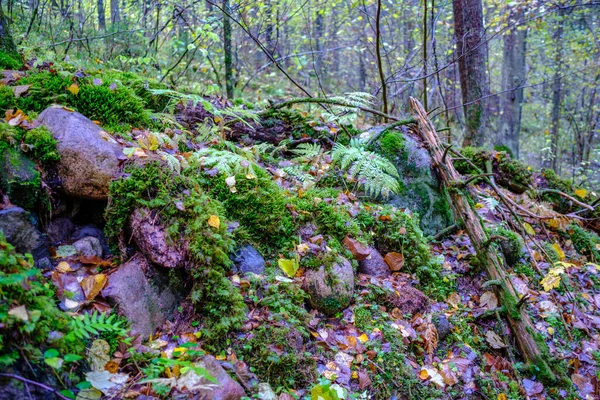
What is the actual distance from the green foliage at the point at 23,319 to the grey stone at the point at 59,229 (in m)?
0.80

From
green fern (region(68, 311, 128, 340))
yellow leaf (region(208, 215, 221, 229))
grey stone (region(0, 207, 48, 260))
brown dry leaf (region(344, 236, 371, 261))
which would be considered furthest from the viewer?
brown dry leaf (region(344, 236, 371, 261))

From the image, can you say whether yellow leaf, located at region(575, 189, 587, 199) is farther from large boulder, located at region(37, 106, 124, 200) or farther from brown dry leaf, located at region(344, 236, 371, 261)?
large boulder, located at region(37, 106, 124, 200)

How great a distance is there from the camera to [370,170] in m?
4.33

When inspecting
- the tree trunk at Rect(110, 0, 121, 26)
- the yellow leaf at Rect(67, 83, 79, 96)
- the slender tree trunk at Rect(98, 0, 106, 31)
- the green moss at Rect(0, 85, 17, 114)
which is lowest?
the green moss at Rect(0, 85, 17, 114)

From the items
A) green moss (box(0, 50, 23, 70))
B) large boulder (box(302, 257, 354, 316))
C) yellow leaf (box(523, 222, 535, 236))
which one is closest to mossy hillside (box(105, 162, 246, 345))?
large boulder (box(302, 257, 354, 316))

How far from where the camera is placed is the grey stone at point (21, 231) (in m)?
2.55

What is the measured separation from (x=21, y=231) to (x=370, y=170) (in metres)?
3.21

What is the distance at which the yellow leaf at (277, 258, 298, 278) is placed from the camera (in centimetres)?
330

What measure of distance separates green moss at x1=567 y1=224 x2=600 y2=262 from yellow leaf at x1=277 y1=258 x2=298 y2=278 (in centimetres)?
413

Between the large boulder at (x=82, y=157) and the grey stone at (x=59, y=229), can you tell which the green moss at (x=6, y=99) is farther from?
the grey stone at (x=59, y=229)

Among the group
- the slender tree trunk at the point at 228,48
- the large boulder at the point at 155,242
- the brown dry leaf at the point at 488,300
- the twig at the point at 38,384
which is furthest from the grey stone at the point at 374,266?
the slender tree trunk at the point at 228,48

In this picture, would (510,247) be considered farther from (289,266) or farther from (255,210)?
(255,210)

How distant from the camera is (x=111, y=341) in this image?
2.40m

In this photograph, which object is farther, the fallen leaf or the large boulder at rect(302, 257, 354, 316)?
the large boulder at rect(302, 257, 354, 316)
